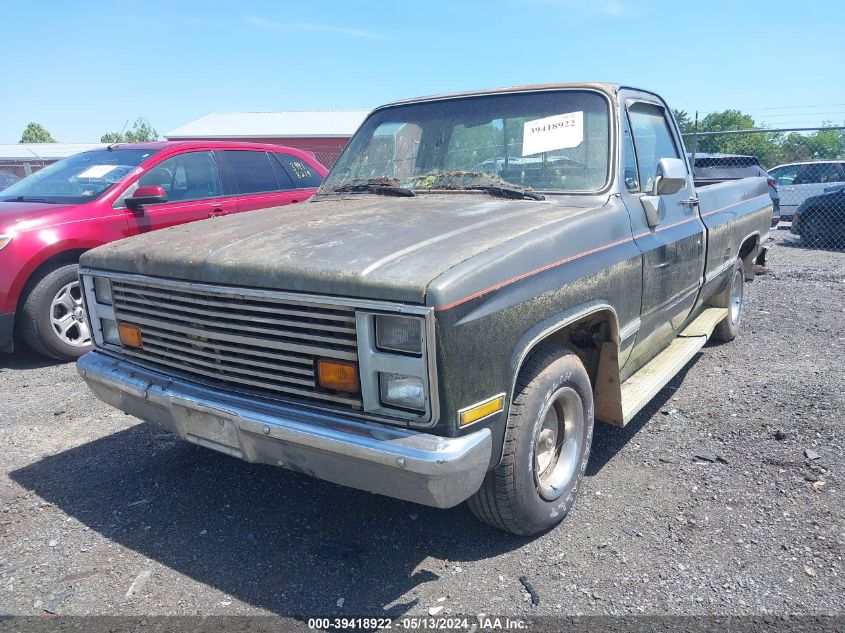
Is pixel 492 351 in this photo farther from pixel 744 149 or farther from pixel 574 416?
pixel 744 149

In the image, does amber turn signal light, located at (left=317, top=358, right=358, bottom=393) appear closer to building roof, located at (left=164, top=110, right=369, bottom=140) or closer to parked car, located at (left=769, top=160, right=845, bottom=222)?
parked car, located at (left=769, top=160, right=845, bottom=222)

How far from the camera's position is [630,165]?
369 cm

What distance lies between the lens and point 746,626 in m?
2.38

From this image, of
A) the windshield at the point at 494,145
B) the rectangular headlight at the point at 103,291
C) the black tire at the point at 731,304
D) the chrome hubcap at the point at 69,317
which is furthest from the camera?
the black tire at the point at 731,304

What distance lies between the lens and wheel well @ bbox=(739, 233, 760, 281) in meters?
6.10

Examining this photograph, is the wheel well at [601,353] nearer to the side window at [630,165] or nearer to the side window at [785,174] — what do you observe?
the side window at [630,165]

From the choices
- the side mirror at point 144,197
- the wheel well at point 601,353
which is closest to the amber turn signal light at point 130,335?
the wheel well at point 601,353

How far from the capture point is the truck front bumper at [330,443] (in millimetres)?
2236

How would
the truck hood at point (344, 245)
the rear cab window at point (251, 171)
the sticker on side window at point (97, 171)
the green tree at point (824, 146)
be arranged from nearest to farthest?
the truck hood at point (344, 245) < the sticker on side window at point (97, 171) < the rear cab window at point (251, 171) < the green tree at point (824, 146)

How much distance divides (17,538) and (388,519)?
5.59 feet

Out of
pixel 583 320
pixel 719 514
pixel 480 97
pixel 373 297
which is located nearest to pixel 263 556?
pixel 373 297

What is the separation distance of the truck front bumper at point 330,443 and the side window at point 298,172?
4.92 m

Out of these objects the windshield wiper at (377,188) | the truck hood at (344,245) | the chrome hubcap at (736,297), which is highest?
the windshield wiper at (377,188)

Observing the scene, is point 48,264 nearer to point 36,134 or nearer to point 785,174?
point 785,174
